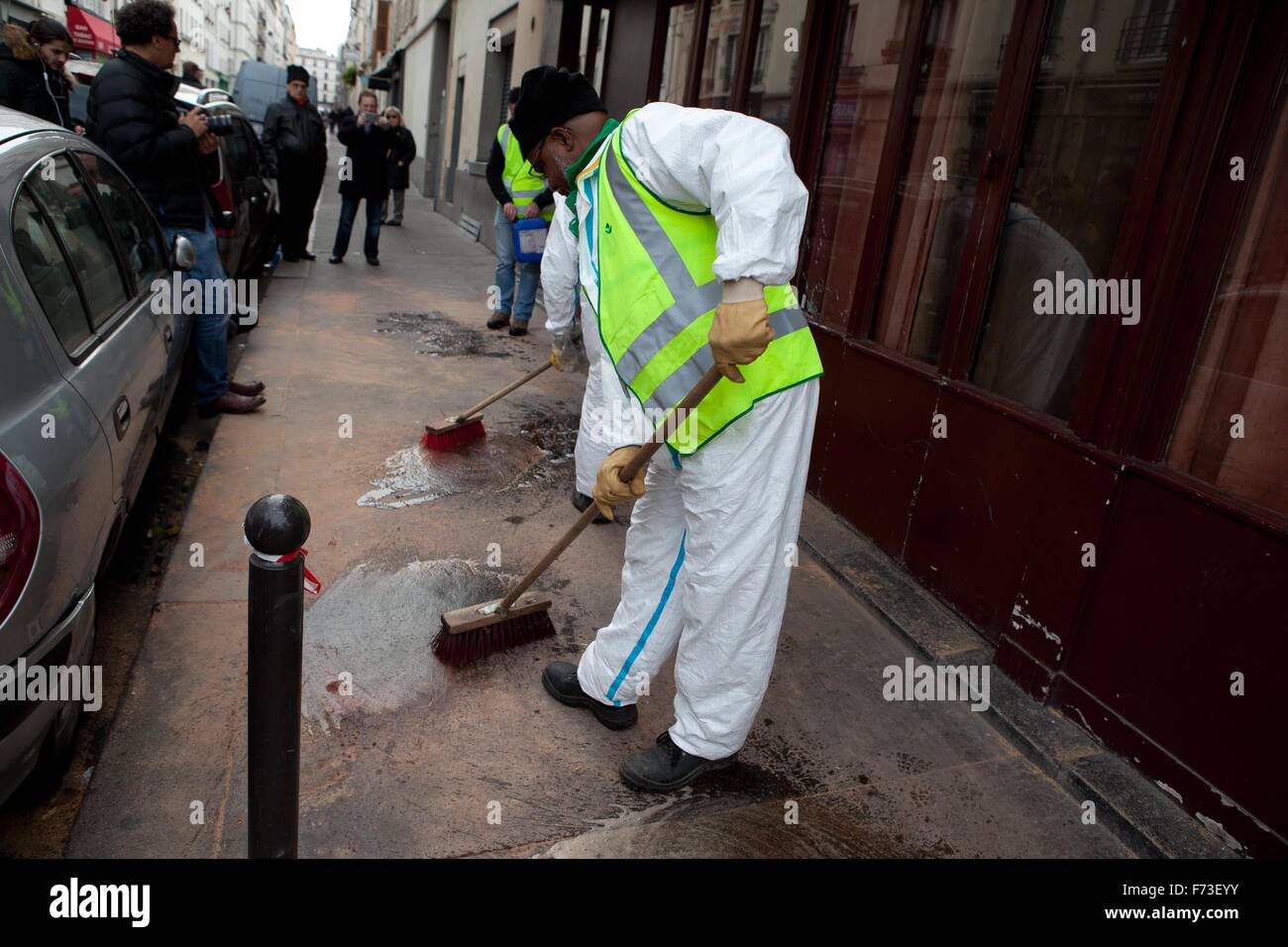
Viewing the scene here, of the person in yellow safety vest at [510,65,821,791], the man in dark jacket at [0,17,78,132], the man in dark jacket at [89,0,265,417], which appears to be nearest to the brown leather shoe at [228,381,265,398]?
the man in dark jacket at [89,0,265,417]

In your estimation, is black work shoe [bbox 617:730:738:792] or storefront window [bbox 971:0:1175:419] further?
storefront window [bbox 971:0:1175:419]

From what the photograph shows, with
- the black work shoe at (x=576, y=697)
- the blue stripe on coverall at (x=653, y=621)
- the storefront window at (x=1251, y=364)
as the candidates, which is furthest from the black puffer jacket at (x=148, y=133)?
the storefront window at (x=1251, y=364)

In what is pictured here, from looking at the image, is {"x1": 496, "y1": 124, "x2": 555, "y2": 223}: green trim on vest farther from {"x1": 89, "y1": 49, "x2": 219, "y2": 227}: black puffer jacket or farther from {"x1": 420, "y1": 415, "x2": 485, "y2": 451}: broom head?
{"x1": 89, "y1": 49, "x2": 219, "y2": 227}: black puffer jacket

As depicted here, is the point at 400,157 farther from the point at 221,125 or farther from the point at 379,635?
the point at 379,635

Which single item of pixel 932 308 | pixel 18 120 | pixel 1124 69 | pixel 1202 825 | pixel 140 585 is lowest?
pixel 140 585

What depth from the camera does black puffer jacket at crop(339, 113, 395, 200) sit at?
924cm

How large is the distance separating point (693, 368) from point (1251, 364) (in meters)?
1.66

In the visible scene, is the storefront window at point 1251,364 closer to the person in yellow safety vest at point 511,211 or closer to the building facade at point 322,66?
the person in yellow safety vest at point 511,211

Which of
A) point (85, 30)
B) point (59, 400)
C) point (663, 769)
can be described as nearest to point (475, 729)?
point (663, 769)
